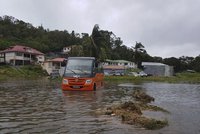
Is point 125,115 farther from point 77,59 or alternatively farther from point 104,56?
point 104,56

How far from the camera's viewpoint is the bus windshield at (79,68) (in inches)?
1012

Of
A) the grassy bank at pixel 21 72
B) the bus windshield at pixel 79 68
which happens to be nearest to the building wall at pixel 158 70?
the grassy bank at pixel 21 72

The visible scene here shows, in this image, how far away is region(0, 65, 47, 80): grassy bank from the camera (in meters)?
72.6

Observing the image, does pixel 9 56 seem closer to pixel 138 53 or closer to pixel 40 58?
pixel 40 58

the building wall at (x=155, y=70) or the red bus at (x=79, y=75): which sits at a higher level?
the building wall at (x=155, y=70)

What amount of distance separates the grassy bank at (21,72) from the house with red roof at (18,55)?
7.52 m

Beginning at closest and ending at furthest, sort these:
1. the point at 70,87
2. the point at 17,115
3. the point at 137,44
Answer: the point at 17,115 < the point at 70,87 < the point at 137,44

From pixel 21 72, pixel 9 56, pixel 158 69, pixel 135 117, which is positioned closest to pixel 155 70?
pixel 158 69

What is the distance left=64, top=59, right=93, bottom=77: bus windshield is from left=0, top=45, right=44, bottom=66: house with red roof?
68961 millimetres

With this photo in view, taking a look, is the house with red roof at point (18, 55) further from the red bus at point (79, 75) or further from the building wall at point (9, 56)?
the red bus at point (79, 75)

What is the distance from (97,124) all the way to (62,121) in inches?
45.2

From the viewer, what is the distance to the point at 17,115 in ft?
40.1

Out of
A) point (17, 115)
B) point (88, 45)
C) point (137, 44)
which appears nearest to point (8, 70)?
point (88, 45)

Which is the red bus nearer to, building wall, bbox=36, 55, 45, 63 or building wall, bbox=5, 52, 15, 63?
building wall, bbox=5, 52, 15, 63
